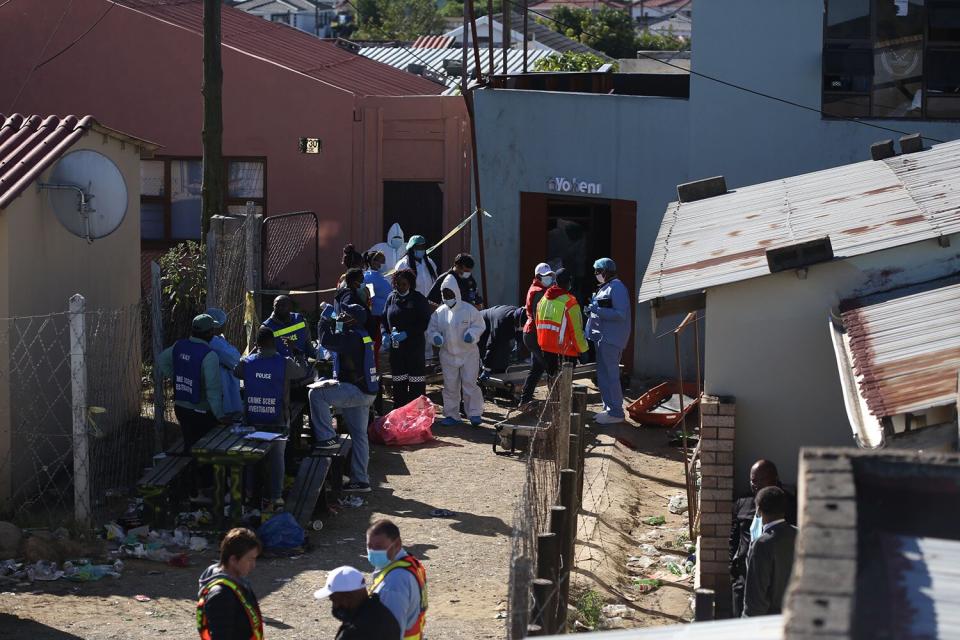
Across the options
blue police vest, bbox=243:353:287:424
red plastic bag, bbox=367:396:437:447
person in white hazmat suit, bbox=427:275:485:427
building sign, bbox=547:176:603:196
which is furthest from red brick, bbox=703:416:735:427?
building sign, bbox=547:176:603:196

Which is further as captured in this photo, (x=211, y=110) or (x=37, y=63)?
(x=37, y=63)

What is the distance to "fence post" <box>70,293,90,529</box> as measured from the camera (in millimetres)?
9695

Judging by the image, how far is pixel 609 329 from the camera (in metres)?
14.3

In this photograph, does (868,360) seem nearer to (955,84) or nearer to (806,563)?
(806,563)

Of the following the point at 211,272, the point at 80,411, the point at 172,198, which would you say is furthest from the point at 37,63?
the point at 80,411

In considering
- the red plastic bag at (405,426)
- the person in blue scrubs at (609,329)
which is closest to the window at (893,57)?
the person in blue scrubs at (609,329)

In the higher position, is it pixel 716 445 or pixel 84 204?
pixel 84 204

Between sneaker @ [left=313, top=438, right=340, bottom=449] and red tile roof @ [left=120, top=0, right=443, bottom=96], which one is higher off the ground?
red tile roof @ [left=120, top=0, right=443, bottom=96]

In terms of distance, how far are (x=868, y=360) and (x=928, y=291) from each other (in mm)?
1302

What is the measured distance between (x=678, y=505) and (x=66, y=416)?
5.65 m

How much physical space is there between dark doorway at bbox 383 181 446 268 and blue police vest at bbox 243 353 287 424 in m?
9.60

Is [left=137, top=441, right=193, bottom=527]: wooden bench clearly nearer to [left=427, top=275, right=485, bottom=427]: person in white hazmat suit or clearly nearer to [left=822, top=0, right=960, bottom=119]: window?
[left=427, top=275, right=485, bottom=427]: person in white hazmat suit

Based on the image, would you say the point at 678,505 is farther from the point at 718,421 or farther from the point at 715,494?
the point at 718,421

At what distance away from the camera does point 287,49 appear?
2436 centimetres
